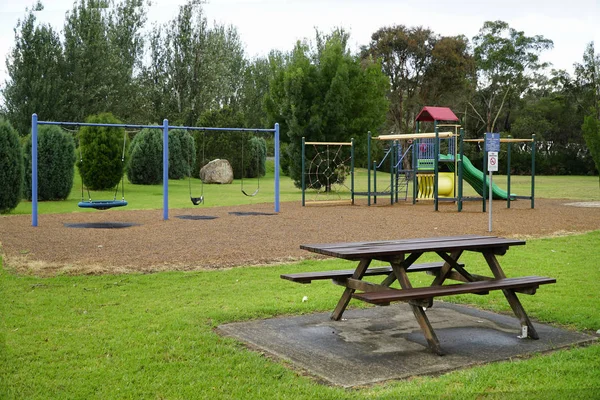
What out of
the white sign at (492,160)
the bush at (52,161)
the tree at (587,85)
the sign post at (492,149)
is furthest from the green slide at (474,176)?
the tree at (587,85)

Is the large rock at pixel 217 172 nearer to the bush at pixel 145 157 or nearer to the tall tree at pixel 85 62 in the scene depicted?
the bush at pixel 145 157

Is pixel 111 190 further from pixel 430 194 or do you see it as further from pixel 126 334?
pixel 126 334

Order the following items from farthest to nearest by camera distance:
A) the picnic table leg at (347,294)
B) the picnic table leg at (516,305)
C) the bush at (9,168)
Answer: the bush at (9,168) < the picnic table leg at (347,294) < the picnic table leg at (516,305)

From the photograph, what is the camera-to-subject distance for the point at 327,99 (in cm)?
2502

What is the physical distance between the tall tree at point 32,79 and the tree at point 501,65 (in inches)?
1318

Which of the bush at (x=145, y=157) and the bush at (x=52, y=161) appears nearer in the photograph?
the bush at (x=52, y=161)

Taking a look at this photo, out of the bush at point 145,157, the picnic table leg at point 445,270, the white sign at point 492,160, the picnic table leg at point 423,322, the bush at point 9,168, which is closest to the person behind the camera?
the picnic table leg at point 423,322

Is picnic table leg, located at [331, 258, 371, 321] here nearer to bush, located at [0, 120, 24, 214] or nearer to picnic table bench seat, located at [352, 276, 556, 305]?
picnic table bench seat, located at [352, 276, 556, 305]

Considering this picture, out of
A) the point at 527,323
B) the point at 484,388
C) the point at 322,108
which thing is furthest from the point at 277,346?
the point at 322,108

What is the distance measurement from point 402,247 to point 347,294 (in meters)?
A: 0.70

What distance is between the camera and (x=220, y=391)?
12.5 feet

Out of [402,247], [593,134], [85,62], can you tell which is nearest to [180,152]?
[85,62]

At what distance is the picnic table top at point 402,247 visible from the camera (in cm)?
489

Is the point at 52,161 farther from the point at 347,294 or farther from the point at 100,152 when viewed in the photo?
the point at 347,294
